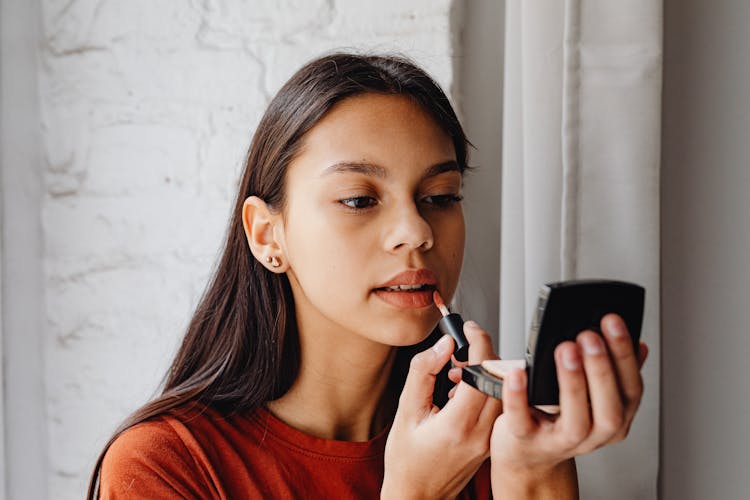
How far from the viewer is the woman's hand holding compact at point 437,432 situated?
0.79 metres

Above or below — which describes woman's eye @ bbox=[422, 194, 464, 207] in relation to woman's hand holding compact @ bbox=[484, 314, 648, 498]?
above

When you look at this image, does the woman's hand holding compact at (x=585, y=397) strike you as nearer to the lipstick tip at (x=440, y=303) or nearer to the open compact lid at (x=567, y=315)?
the open compact lid at (x=567, y=315)

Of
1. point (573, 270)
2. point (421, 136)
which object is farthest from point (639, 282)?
point (421, 136)

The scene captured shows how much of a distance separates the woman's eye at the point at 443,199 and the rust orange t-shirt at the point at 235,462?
321 millimetres

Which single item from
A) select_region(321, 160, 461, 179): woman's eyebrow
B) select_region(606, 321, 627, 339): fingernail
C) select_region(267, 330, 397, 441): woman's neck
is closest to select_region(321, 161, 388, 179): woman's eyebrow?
select_region(321, 160, 461, 179): woman's eyebrow

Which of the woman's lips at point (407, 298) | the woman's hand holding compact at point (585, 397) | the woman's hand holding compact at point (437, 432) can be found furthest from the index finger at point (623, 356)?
the woman's lips at point (407, 298)

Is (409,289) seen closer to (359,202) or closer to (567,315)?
(359,202)

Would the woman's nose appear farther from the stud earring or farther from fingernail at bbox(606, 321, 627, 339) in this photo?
fingernail at bbox(606, 321, 627, 339)

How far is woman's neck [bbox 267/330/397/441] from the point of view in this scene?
3.32 ft

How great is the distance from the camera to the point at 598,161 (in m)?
0.99

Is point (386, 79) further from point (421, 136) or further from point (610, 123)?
point (610, 123)

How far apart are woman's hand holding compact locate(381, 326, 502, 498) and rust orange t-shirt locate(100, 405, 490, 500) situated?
0.15 metres

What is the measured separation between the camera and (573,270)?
3.31 ft

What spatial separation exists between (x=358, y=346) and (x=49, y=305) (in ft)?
2.12
